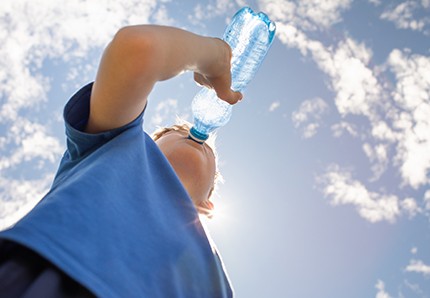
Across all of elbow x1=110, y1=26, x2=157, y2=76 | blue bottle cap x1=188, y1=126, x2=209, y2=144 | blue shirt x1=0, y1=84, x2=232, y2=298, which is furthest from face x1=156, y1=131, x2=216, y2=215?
Answer: elbow x1=110, y1=26, x2=157, y2=76

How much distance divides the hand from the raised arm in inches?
1.0

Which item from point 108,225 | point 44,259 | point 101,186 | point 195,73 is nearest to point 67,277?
point 44,259

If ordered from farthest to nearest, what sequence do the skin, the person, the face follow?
the face → the skin → the person

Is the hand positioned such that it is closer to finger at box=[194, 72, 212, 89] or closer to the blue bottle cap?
finger at box=[194, 72, 212, 89]

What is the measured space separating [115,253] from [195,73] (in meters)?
0.90

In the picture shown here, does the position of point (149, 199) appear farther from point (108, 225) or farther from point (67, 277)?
point (67, 277)

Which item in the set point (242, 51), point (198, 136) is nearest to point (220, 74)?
point (198, 136)

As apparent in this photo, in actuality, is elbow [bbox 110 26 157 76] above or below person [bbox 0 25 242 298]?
above

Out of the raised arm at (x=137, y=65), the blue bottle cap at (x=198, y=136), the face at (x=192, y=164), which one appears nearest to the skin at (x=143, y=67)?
the raised arm at (x=137, y=65)

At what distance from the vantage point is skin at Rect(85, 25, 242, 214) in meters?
1.58

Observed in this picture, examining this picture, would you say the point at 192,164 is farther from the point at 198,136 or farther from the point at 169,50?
the point at 169,50

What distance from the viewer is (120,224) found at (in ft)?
5.58

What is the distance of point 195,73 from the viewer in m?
2.15

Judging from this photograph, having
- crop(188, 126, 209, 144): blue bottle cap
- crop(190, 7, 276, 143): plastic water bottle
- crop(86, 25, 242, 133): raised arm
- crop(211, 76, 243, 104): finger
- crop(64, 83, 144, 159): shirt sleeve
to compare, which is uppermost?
crop(190, 7, 276, 143): plastic water bottle
